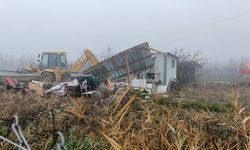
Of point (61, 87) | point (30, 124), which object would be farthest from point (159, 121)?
point (61, 87)

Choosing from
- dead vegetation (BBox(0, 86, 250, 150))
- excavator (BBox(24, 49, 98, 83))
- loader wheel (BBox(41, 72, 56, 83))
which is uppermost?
excavator (BBox(24, 49, 98, 83))

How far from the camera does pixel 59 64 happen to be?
20.9 meters

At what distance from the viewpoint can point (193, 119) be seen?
15.5 ft

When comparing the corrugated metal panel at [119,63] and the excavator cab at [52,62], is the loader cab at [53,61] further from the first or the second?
the corrugated metal panel at [119,63]

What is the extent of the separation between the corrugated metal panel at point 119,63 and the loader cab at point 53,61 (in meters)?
1.75

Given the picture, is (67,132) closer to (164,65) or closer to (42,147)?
(42,147)

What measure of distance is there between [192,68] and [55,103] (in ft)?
84.3

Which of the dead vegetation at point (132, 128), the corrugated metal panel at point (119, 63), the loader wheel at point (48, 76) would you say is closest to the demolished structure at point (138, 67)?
the corrugated metal panel at point (119, 63)

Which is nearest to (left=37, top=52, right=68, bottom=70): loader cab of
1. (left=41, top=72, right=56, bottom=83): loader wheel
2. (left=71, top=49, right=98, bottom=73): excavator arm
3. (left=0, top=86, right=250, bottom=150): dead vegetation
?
(left=71, top=49, right=98, bottom=73): excavator arm

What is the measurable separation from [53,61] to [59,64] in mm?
431

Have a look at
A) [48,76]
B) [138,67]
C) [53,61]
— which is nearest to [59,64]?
[53,61]

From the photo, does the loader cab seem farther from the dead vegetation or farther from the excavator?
the dead vegetation

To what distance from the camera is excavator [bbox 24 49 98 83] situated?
1991 centimetres

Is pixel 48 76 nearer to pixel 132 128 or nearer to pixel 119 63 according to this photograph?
pixel 119 63
